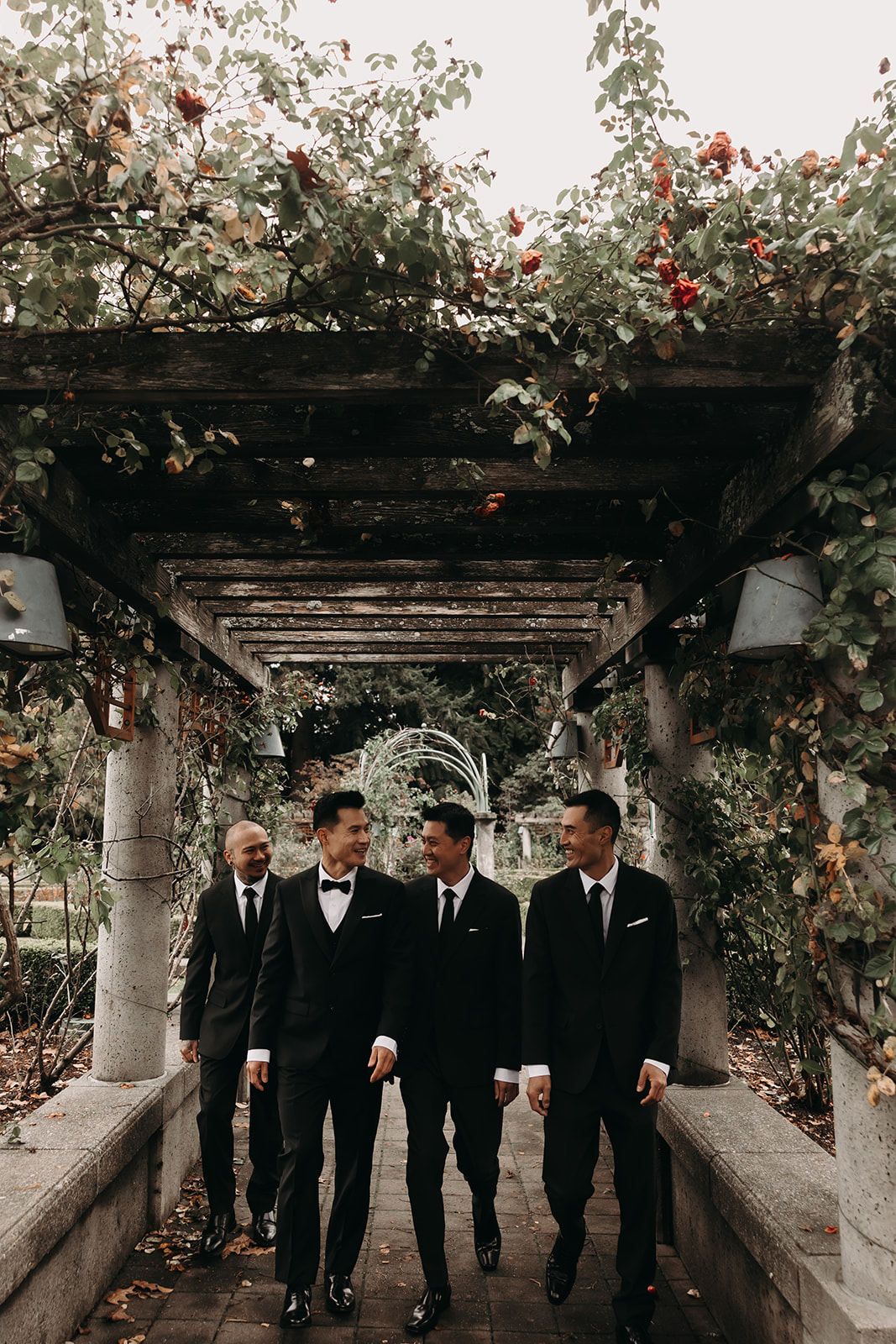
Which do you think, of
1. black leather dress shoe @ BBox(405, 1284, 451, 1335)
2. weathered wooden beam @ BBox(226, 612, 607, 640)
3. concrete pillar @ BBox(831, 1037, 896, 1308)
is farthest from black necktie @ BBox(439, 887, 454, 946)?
weathered wooden beam @ BBox(226, 612, 607, 640)

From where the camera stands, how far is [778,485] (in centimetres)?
291

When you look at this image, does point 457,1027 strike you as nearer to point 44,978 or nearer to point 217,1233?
point 217,1233

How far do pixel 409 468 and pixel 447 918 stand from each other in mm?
1823

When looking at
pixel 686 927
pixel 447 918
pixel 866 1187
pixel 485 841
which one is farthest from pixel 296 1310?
pixel 485 841

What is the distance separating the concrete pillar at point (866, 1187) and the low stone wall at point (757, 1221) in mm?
63

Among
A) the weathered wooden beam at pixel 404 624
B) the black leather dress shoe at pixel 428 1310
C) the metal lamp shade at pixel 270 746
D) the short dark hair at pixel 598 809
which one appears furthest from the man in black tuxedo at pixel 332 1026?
the metal lamp shade at pixel 270 746

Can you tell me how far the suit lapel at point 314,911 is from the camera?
146 inches

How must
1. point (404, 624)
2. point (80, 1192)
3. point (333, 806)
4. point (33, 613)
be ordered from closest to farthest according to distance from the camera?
point (33, 613)
point (80, 1192)
point (333, 806)
point (404, 624)

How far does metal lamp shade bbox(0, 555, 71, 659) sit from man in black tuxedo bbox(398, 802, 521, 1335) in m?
1.63

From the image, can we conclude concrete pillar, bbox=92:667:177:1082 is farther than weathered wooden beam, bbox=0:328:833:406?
Yes

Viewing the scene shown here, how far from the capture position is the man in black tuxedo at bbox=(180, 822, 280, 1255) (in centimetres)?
414

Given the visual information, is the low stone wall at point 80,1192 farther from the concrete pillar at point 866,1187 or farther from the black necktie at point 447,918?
the concrete pillar at point 866,1187

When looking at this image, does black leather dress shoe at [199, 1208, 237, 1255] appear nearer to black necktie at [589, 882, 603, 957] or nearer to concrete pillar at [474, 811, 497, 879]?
black necktie at [589, 882, 603, 957]

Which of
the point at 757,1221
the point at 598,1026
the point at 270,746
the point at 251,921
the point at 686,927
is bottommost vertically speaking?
the point at 757,1221
